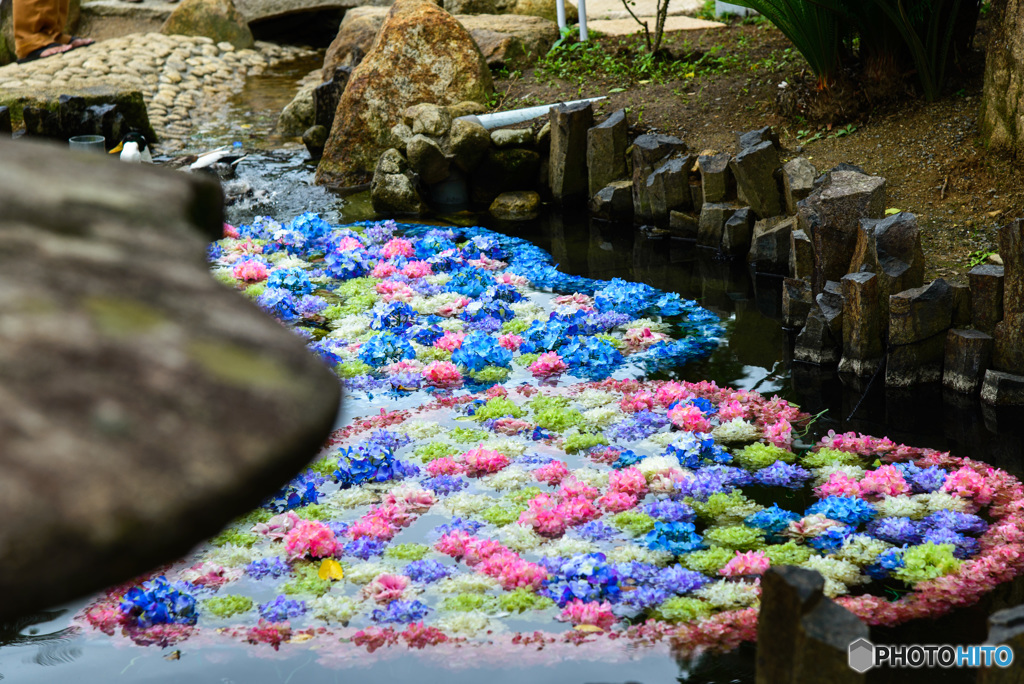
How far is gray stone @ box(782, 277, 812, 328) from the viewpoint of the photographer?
663 centimetres

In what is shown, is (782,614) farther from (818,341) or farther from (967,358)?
(818,341)

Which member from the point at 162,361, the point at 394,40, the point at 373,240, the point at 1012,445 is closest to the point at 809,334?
the point at 1012,445

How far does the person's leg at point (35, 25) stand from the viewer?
16.8m

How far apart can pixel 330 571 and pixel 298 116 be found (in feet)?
37.5

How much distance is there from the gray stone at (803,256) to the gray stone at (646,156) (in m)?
2.56

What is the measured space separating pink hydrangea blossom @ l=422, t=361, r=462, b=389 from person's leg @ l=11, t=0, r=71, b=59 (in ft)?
47.7

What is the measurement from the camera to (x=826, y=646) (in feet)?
6.52

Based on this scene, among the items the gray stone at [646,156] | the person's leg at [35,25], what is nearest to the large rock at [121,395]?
the gray stone at [646,156]

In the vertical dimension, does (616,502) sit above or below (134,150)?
below

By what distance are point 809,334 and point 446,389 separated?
2.48m

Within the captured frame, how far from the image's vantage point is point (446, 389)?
6199mm

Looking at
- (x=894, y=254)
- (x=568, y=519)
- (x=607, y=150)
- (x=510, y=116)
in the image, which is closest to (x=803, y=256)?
(x=894, y=254)

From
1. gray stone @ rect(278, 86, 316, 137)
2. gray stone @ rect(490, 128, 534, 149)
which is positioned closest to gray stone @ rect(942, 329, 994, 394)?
gray stone @ rect(490, 128, 534, 149)

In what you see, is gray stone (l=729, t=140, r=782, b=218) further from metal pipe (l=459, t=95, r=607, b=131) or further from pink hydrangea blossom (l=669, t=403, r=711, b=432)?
metal pipe (l=459, t=95, r=607, b=131)
